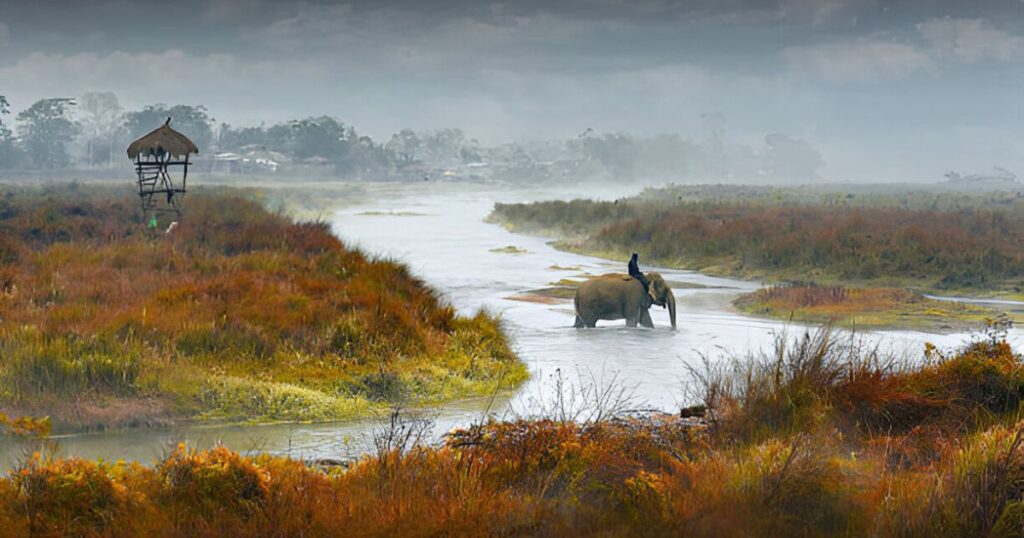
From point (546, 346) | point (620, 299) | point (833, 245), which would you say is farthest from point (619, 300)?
point (833, 245)

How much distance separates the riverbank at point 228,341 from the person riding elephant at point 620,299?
304 cm

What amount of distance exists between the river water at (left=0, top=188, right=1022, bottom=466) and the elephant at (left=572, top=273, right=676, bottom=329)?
0.32 metres

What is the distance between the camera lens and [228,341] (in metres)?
14.5

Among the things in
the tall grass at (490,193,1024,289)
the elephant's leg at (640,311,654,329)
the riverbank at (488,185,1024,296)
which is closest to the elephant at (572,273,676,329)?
the elephant's leg at (640,311,654,329)

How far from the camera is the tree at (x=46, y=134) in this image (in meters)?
121

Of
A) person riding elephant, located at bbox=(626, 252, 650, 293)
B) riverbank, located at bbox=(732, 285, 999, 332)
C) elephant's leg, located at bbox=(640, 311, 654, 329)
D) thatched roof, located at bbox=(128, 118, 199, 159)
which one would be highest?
thatched roof, located at bbox=(128, 118, 199, 159)

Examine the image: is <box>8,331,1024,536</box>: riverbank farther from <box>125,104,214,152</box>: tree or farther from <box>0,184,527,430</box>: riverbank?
<box>125,104,214,152</box>: tree

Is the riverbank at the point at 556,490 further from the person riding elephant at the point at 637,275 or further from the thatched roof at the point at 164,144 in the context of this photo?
the thatched roof at the point at 164,144

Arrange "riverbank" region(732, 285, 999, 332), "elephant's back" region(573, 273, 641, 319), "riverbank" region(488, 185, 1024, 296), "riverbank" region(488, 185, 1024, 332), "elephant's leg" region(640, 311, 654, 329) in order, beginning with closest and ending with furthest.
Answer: "elephant's back" region(573, 273, 641, 319) → "elephant's leg" region(640, 311, 654, 329) → "riverbank" region(732, 285, 999, 332) → "riverbank" region(488, 185, 1024, 332) → "riverbank" region(488, 185, 1024, 296)

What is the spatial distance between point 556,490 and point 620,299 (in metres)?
12.8

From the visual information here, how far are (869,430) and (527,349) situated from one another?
29.7 ft

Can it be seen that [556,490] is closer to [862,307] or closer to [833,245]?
[862,307]

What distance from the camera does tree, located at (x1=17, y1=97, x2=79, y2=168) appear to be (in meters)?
121

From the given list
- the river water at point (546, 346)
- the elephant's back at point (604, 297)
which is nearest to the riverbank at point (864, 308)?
the river water at point (546, 346)
